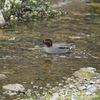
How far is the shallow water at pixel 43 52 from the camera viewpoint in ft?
20.8

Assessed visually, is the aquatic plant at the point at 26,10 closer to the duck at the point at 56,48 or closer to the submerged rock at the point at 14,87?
the duck at the point at 56,48

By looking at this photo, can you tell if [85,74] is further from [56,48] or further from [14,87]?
[14,87]

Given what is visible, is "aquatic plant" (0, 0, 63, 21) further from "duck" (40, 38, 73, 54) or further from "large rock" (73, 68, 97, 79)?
"large rock" (73, 68, 97, 79)

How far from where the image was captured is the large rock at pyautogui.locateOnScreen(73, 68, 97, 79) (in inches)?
243

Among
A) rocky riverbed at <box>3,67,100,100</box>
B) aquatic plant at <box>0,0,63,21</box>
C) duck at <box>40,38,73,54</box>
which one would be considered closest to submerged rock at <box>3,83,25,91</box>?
rocky riverbed at <box>3,67,100,100</box>

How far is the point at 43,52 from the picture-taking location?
804cm

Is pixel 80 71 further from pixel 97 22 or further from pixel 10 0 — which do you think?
pixel 10 0

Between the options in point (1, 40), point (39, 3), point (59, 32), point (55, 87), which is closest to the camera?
point (55, 87)

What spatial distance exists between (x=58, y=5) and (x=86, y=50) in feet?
27.9

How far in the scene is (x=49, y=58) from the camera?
760cm

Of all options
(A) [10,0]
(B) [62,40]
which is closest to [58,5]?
(A) [10,0]

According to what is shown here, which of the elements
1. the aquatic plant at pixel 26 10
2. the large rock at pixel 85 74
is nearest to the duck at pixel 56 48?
the large rock at pixel 85 74

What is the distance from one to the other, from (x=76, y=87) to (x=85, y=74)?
0.80 metres

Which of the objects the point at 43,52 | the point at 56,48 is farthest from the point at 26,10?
the point at 56,48
